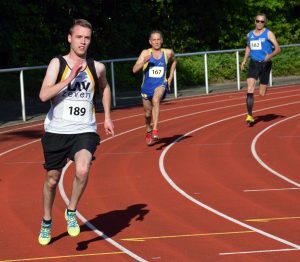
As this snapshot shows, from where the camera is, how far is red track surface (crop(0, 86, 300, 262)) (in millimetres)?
9656

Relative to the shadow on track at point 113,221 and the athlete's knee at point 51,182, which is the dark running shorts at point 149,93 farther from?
the athlete's knee at point 51,182

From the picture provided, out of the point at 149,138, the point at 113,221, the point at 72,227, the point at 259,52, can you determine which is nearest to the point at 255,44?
the point at 259,52

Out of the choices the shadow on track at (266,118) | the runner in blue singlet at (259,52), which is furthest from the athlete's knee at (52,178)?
the shadow on track at (266,118)

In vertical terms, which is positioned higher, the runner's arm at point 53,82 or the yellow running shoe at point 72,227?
the runner's arm at point 53,82

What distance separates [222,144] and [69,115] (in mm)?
8932

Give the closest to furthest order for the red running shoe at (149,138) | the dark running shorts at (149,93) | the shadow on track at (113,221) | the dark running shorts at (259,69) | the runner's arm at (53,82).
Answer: the runner's arm at (53,82) < the shadow on track at (113,221) < the dark running shorts at (149,93) < the red running shoe at (149,138) < the dark running shorts at (259,69)

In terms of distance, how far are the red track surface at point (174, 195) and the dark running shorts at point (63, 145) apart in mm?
799

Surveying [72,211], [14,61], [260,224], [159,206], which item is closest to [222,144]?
[159,206]

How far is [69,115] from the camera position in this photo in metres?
9.66

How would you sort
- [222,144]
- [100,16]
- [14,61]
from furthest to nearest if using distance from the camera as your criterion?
[100,16]
[14,61]
[222,144]

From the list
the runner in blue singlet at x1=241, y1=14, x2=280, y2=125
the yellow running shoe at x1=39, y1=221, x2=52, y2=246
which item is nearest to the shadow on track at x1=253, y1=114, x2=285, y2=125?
the runner in blue singlet at x1=241, y1=14, x2=280, y2=125

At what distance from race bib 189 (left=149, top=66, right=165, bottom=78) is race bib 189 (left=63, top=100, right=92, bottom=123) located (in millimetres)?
8267

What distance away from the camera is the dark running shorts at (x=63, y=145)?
9617mm

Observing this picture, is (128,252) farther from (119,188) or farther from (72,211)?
(119,188)
